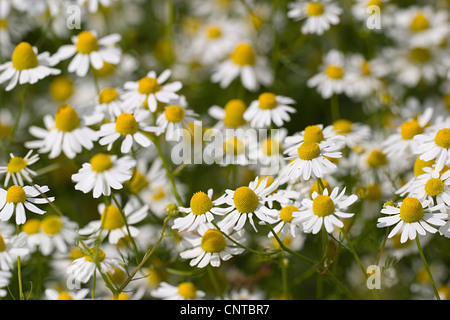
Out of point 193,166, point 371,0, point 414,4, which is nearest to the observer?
point 193,166

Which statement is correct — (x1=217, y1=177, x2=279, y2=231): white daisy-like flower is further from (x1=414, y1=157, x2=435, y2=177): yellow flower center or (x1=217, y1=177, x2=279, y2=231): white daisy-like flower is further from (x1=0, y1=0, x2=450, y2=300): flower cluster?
(x1=414, y1=157, x2=435, y2=177): yellow flower center

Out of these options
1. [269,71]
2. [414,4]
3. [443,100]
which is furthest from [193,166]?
[414,4]

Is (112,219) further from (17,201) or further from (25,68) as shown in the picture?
(25,68)

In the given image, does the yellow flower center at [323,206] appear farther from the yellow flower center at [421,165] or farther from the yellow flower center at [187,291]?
the yellow flower center at [187,291]

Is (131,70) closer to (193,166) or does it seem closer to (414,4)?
(193,166)

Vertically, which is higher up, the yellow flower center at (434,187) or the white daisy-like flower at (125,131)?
the white daisy-like flower at (125,131)

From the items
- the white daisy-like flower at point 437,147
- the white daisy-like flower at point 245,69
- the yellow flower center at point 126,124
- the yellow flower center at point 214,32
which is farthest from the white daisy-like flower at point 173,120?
the yellow flower center at point 214,32
